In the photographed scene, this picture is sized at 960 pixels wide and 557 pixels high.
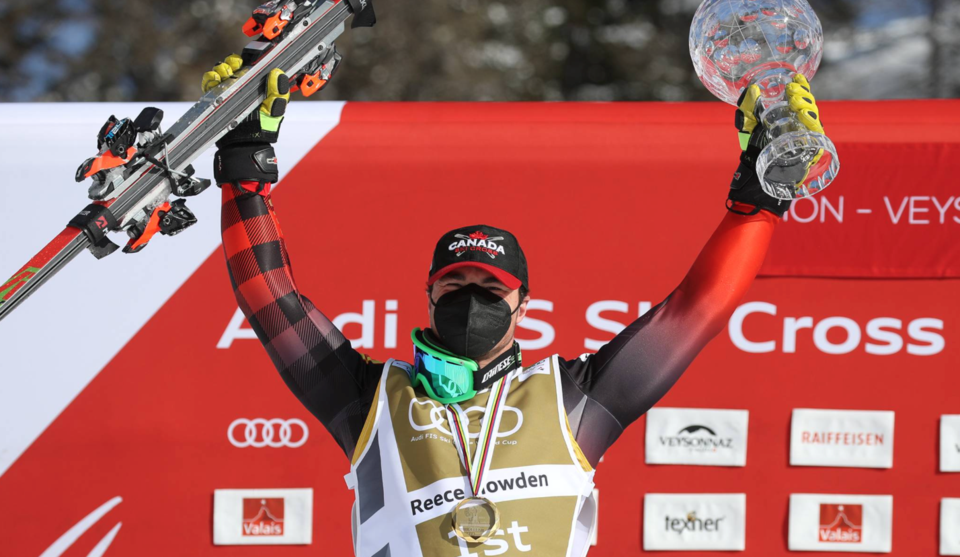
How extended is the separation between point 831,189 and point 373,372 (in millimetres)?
2031

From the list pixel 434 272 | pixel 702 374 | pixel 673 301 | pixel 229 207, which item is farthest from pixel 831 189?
pixel 229 207

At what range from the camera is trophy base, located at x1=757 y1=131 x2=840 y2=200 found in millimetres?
2557

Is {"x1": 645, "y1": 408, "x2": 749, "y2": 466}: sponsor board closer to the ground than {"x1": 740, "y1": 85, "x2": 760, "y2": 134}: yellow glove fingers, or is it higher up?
closer to the ground

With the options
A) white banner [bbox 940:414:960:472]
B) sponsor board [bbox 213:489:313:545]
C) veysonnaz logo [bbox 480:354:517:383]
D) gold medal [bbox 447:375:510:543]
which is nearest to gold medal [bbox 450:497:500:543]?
gold medal [bbox 447:375:510:543]

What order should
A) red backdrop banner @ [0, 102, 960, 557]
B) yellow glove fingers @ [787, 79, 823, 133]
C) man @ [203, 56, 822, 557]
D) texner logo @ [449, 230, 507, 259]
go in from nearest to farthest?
1. yellow glove fingers @ [787, 79, 823, 133]
2. man @ [203, 56, 822, 557]
3. texner logo @ [449, 230, 507, 259]
4. red backdrop banner @ [0, 102, 960, 557]

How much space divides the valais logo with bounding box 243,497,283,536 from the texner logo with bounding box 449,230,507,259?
5.57ft

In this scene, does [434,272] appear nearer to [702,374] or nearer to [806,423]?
[702,374]

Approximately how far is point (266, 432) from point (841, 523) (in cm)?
214

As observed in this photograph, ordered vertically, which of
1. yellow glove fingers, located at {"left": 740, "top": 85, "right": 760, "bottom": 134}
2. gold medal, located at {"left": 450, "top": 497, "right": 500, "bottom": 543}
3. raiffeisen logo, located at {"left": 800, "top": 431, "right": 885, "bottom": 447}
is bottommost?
gold medal, located at {"left": 450, "top": 497, "right": 500, "bottom": 543}

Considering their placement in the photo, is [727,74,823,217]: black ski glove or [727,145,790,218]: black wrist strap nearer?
[727,74,823,217]: black ski glove

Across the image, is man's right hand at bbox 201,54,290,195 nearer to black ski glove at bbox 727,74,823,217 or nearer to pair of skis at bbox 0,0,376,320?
pair of skis at bbox 0,0,376,320

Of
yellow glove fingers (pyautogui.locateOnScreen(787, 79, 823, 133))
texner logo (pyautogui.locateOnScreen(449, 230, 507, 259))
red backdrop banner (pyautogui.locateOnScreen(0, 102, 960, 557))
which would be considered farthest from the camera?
red backdrop banner (pyautogui.locateOnScreen(0, 102, 960, 557))

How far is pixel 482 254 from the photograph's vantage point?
2.75 metres

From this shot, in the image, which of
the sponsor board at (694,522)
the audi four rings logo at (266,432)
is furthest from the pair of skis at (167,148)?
the sponsor board at (694,522)
